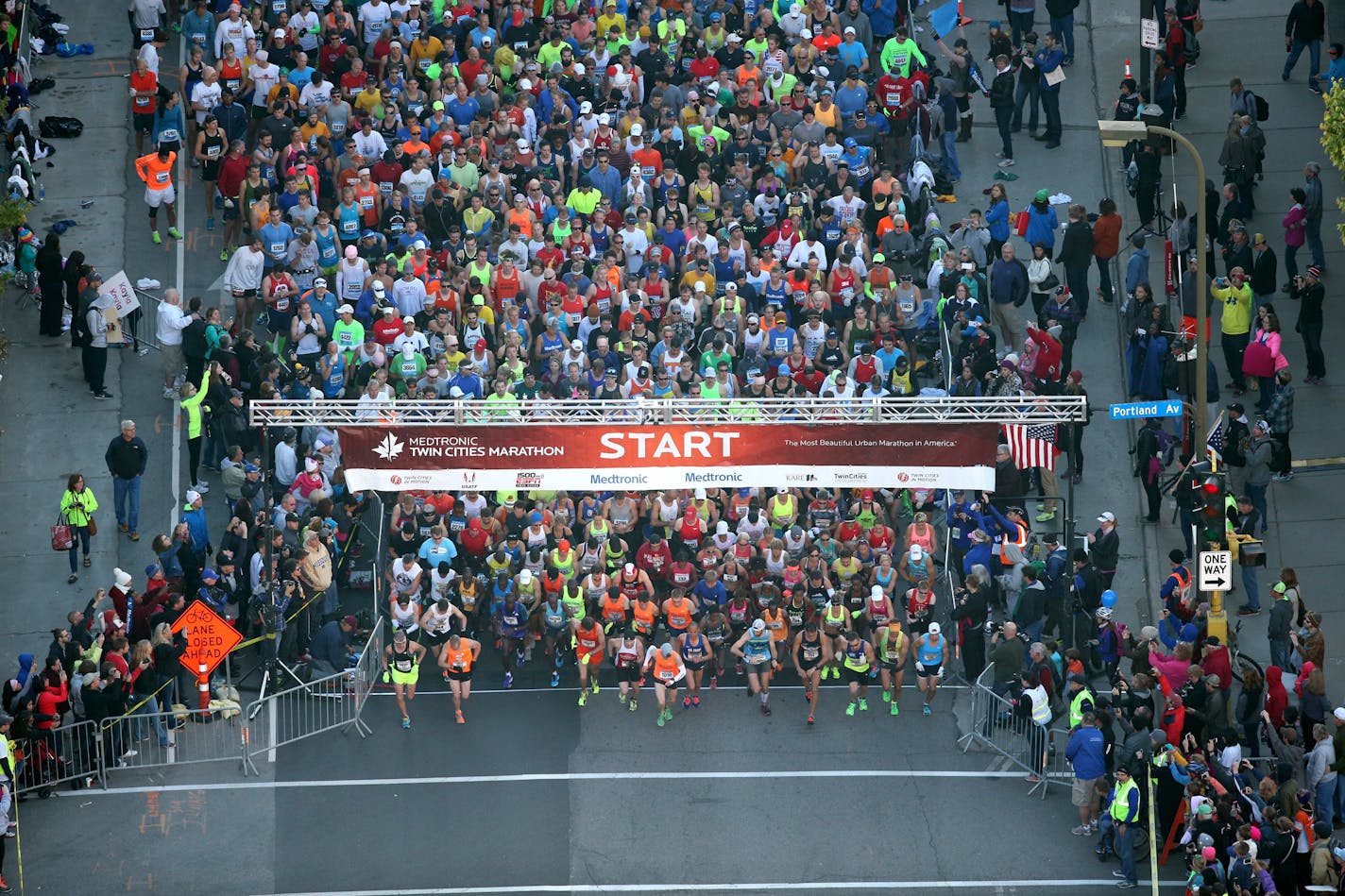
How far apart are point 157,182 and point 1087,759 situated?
673 inches

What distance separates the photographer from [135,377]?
3619 cm

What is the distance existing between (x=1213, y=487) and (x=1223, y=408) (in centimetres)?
607

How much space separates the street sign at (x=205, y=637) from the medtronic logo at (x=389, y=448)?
2892mm

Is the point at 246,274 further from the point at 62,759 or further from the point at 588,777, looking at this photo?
the point at 588,777

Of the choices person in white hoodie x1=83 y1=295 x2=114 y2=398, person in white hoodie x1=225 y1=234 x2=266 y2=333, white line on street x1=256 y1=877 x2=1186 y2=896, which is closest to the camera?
white line on street x1=256 y1=877 x2=1186 y2=896

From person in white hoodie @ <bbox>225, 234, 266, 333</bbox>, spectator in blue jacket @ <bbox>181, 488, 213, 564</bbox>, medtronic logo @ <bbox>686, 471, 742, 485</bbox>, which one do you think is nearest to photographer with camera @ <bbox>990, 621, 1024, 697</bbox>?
medtronic logo @ <bbox>686, 471, 742, 485</bbox>

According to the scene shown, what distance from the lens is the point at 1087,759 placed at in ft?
92.3

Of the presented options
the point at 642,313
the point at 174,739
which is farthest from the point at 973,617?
the point at 174,739

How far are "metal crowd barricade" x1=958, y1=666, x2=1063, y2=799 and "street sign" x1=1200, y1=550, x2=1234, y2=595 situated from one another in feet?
8.60

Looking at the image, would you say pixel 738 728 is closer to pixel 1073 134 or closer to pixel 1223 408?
pixel 1223 408

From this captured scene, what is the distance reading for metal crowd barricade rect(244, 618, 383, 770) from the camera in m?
30.8

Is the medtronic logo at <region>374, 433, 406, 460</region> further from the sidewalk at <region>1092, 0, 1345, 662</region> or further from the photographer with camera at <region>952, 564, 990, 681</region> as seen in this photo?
the sidewalk at <region>1092, 0, 1345, 662</region>

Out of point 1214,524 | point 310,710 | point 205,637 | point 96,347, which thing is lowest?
point 310,710

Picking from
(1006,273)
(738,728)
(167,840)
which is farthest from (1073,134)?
(167,840)
